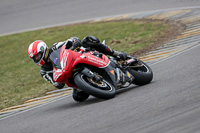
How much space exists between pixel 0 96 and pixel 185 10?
7.53 meters

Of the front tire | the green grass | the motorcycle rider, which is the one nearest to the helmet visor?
the motorcycle rider

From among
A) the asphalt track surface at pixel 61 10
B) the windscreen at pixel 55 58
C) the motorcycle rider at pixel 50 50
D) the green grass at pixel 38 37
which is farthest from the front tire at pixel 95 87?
the asphalt track surface at pixel 61 10

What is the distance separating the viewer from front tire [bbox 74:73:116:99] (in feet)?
22.1

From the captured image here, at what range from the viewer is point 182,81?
709cm

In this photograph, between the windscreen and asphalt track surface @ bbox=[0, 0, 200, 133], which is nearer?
asphalt track surface @ bbox=[0, 0, 200, 133]

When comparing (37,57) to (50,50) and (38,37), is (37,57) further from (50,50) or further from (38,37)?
(38,37)

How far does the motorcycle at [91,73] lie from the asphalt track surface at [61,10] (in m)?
8.05

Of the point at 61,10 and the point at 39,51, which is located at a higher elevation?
the point at 39,51

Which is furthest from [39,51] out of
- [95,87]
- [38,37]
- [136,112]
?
[38,37]

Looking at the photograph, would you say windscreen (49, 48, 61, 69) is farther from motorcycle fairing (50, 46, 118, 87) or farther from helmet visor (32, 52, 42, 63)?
helmet visor (32, 52, 42, 63)

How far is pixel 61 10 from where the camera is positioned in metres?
20.0

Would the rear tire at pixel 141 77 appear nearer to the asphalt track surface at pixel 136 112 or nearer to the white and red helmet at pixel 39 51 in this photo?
the asphalt track surface at pixel 136 112

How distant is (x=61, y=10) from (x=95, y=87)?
1357cm

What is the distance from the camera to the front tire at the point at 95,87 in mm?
6723
